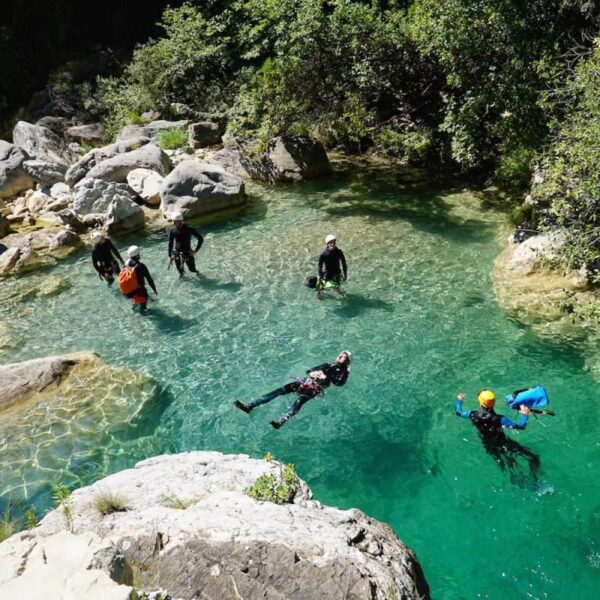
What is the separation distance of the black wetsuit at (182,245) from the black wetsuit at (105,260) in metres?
1.59

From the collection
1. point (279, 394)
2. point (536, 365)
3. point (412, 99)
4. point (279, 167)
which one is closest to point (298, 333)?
point (279, 394)

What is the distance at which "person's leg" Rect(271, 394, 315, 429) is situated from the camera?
9203mm

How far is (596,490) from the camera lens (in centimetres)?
798

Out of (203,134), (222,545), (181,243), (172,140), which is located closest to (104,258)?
(181,243)

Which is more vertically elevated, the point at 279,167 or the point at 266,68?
the point at 266,68

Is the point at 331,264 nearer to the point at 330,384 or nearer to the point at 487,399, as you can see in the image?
the point at 330,384

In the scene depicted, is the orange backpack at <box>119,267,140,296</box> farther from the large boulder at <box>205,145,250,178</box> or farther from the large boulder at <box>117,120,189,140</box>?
the large boulder at <box>117,120,189,140</box>

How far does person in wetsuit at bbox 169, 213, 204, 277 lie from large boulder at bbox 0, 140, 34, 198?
1162 cm

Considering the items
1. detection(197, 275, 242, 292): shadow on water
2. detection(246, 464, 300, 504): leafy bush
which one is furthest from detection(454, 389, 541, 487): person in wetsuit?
detection(197, 275, 242, 292): shadow on water

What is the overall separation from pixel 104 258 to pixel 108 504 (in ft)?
31.2

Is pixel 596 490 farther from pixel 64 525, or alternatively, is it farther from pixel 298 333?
pixel 64 525

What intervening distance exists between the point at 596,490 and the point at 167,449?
7.29 metres

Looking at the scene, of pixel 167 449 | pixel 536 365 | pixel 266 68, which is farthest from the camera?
pixel 266 68

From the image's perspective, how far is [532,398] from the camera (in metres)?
8.50
